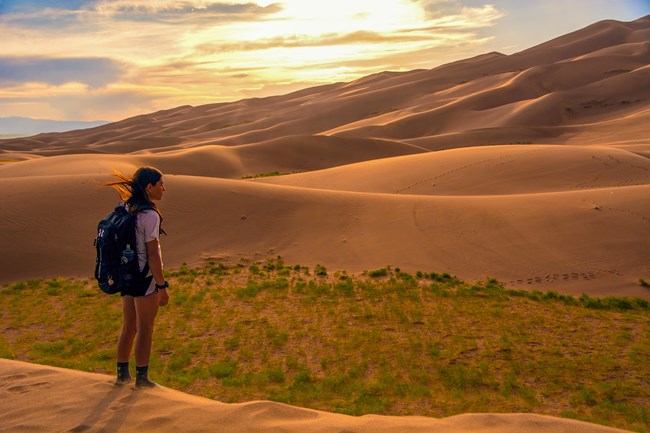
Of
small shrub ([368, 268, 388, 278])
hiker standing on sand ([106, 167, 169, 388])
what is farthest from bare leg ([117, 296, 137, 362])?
small shrub ([368, 268, 388, 278])

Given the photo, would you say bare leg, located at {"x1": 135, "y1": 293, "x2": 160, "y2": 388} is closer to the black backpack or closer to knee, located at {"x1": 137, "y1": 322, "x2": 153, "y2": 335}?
knee, located at {"x1": 137, "y1": 322, "x2": 153, "y2": 335}

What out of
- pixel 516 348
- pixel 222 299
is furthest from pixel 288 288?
pixel 516 348

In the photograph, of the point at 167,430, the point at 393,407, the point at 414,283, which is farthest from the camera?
the point at 414,283

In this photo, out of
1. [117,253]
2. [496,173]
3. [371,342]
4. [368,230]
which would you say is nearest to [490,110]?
[496,173]

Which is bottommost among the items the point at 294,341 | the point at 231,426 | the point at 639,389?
the point at 639,389

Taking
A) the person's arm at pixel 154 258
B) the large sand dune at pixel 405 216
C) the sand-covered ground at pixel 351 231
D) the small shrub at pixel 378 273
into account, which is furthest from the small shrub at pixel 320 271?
the person's arm at pixel 154 258

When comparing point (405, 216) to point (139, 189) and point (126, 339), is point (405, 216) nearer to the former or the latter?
point (126, 339)

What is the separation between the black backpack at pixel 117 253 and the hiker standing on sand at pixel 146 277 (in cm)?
6

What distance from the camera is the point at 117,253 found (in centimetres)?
488

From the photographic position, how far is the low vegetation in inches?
248

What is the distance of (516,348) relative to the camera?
7.65 m

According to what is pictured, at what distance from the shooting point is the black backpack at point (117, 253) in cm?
486

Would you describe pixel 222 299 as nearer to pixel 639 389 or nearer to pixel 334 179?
pixel 639 389

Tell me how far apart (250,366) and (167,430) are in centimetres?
298
